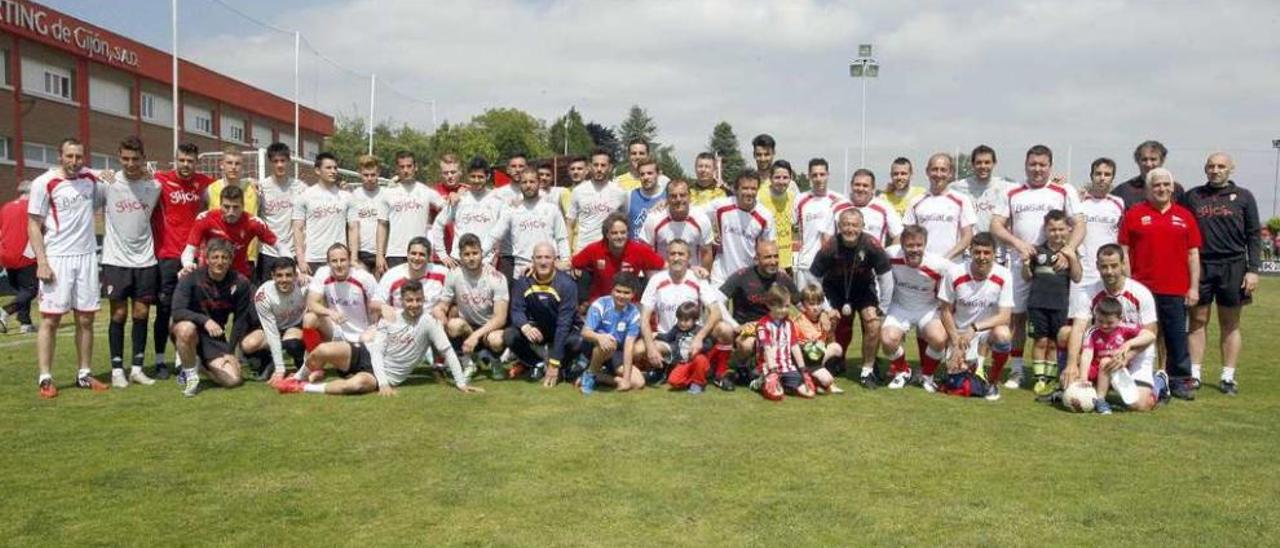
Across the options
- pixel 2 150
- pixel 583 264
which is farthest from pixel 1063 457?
pixel 2 150

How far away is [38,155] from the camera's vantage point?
1080 inches

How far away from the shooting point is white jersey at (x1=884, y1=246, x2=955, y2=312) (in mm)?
7062

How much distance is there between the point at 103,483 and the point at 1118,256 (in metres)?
6.30

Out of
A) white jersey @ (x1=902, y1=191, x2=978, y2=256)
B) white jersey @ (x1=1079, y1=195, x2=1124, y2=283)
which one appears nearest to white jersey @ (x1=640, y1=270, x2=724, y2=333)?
white jersey @ (x1=902, y1=191, x2=978, y2=256)

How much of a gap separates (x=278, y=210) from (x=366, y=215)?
0.74 m

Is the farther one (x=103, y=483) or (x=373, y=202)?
(x=373, y=202)

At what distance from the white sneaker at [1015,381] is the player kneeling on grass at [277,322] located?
5620 millimetres

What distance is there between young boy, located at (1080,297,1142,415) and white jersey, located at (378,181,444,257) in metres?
5.52

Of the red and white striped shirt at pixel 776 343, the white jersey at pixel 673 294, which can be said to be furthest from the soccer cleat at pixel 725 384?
the white jersey at pixel 673 294

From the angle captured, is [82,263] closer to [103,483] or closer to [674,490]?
[103,483]

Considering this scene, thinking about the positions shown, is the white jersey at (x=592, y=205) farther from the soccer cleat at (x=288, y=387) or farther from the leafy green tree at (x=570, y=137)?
the leafy green tree at (x=570, y=137)

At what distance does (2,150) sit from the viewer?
25.9 metres

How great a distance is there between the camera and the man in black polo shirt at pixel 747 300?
6938 millimetres

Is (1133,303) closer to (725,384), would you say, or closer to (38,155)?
(725,384)
